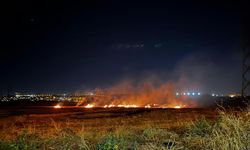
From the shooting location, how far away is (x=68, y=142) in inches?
392

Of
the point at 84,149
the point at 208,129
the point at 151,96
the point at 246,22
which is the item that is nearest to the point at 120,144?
the point at 84,149

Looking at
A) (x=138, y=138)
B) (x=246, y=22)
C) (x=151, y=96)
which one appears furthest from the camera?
(x=151, y=96)

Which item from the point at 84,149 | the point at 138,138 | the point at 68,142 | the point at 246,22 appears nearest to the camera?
the point at 84,149

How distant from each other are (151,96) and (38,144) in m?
39.4

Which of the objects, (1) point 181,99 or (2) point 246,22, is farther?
(1) point 181,99

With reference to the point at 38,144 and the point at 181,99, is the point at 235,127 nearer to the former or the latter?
the point at 38,144

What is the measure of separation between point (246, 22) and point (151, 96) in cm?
1676

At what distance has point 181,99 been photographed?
166 ft

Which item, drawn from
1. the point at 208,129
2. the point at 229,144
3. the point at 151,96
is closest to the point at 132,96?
the point at 151,96

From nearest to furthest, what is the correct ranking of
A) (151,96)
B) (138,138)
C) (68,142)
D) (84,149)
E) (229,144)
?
1. (229,144)
2. (84,149)
3. (68,142)
4. (138,138)
5. (151,96)

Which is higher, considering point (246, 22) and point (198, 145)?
point (246, 22)

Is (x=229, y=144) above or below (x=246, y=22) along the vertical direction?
below

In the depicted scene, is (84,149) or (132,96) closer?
(84,149)

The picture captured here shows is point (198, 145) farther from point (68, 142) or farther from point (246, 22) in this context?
point (246, 22)
